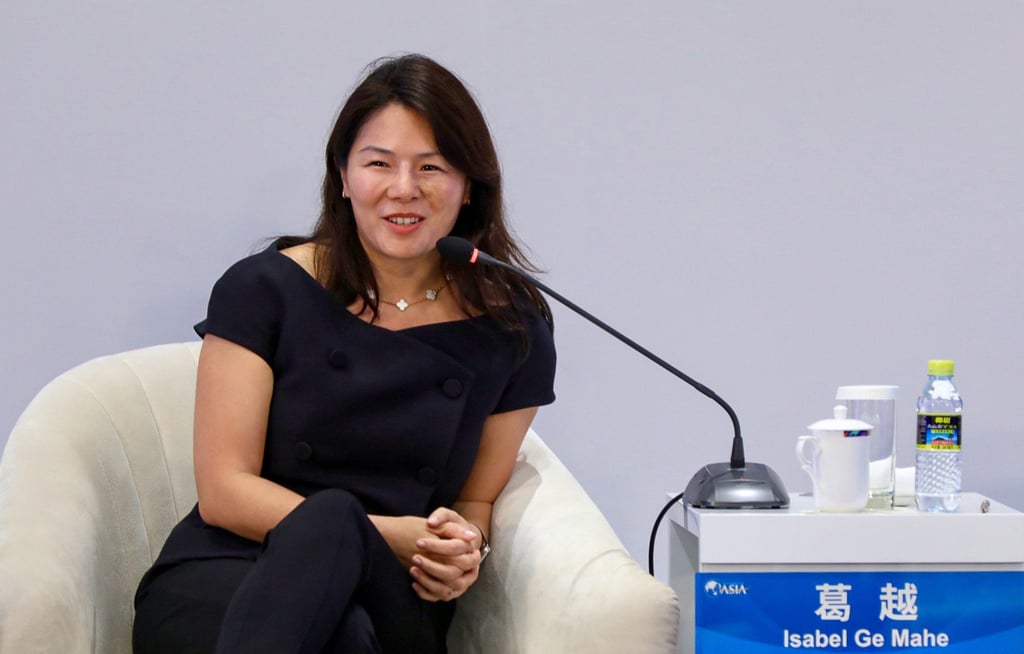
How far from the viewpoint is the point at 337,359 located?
5.06 ft

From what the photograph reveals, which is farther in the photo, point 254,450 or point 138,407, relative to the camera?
point 138,407

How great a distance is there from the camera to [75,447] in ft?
5.05

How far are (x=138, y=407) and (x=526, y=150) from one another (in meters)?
0.85

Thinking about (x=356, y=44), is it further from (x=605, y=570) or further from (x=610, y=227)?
(x=605, y=570)

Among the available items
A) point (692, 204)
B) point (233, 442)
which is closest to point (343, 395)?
point (233, 442)

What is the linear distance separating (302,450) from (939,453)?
0.83 metres

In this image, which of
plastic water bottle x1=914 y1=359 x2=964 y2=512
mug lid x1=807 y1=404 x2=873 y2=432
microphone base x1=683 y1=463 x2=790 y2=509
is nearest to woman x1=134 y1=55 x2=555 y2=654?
microphone base x1=683 y1=463 x2=790 y2=509

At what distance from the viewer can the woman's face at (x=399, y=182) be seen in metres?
1.53

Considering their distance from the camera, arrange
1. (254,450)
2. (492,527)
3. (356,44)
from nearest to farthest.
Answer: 1. (254,450)
2. (492,527)
3. (356,44)

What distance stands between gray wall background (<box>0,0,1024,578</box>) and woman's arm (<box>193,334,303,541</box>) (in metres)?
0.67

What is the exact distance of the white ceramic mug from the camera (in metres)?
1.55

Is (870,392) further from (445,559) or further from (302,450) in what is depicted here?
(302,450)

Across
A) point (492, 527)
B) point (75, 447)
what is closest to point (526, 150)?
point (492, 527)

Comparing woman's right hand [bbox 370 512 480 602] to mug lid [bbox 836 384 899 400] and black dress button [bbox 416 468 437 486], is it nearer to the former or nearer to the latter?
black dress button [bbox 416 468 437 486]
